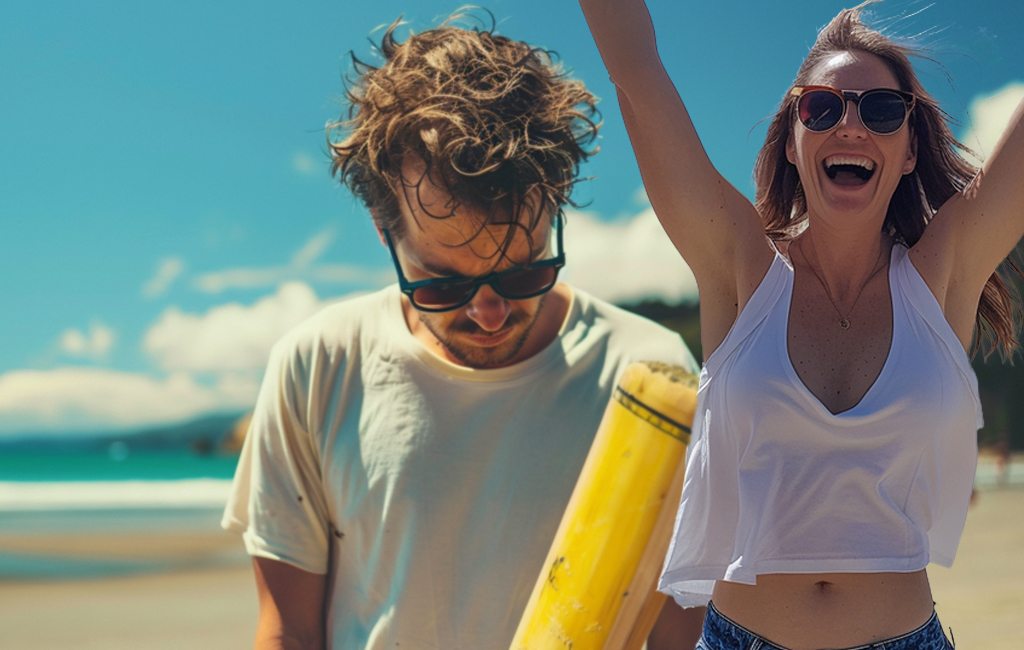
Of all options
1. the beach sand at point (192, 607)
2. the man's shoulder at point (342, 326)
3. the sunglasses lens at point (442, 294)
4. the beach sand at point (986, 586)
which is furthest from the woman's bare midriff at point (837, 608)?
the beach sand at point (192, 607)

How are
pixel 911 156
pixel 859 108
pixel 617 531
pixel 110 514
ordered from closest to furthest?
pixel 859 108 → pixel 911 156 → pixel 617 531 → pixel 110 514

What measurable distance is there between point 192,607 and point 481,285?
7772mm

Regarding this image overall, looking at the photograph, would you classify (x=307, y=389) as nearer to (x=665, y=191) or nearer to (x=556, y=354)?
(x=556, y=354)

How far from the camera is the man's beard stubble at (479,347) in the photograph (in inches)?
98.5

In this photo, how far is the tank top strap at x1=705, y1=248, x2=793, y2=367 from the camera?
1646 mm

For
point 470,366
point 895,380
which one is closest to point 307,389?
point 470,366

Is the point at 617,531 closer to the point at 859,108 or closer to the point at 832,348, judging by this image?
the point at 832,348

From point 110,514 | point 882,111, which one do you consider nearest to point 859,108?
point 882,111

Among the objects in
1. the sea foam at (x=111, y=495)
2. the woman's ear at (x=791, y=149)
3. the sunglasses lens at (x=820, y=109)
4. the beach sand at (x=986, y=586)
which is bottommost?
the beach sand at (x=986, y=586)

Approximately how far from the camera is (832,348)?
168 cm

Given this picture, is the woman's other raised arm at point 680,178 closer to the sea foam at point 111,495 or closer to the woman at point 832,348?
the woman at point 832,348

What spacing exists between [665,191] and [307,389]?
1.24 meters

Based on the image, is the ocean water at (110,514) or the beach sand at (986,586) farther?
the ocean water at (110,514)

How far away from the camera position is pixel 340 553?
250 centimetres
